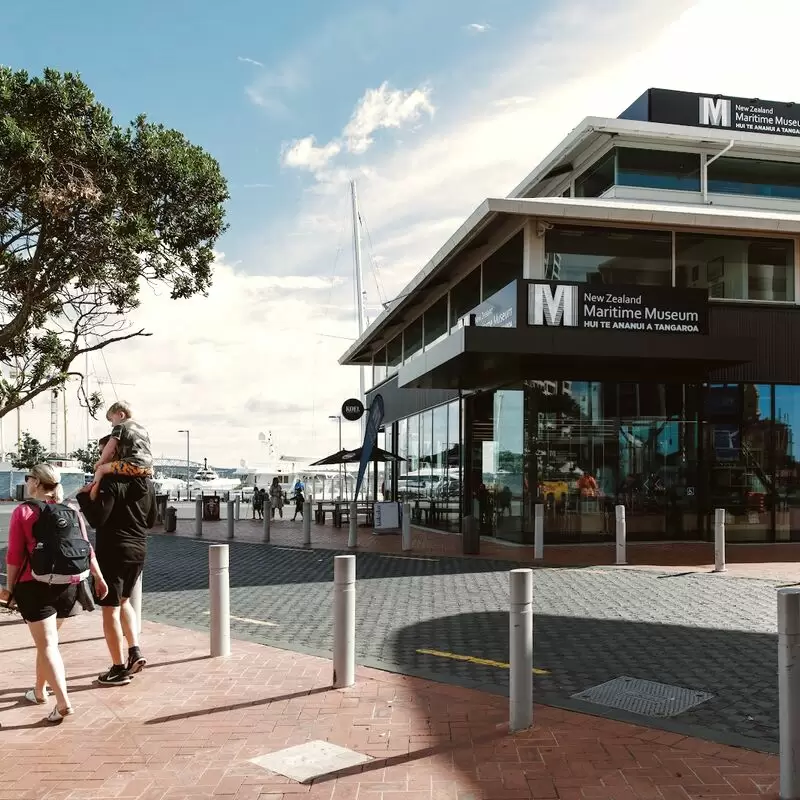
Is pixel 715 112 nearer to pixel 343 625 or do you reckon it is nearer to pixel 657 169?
pixel 657 169

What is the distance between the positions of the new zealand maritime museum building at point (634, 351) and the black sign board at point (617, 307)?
0.03 m

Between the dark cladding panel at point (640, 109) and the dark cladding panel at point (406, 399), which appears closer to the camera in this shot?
the dark cladding panel at point (640, 109)

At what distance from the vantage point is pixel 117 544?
638 cm

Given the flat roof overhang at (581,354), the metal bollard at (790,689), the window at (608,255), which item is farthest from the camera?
the window at (608,255)

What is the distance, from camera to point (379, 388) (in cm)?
3334

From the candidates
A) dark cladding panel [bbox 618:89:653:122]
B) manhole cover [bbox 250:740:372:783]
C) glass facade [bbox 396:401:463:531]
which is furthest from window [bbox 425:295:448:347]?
manhole cover [bbox 250:740:372:783]

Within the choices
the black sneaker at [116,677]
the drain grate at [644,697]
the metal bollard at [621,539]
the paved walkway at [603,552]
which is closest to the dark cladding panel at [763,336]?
the paved walkway at [603,552]

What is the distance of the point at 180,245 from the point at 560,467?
9.24 m

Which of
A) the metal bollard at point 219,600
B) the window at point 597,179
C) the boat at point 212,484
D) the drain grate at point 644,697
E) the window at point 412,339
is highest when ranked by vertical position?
the window at point 597,179

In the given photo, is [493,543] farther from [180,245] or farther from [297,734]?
[297,734]

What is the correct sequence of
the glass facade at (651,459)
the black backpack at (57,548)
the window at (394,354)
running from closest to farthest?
the black backpack at (57,548) → the glass facade at (651,459) → the window at (394,354)

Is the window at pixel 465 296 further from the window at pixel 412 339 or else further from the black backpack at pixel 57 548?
the black backpack at pixel 57 548

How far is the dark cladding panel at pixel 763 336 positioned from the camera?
1845 centimetres

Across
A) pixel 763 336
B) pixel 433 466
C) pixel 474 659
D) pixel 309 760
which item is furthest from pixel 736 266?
pixel 309 760
